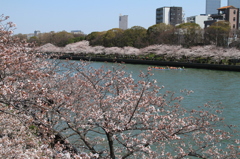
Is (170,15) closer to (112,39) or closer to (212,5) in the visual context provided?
(112,39)

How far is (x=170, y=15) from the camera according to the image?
70000 mm

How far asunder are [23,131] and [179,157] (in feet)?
8.88

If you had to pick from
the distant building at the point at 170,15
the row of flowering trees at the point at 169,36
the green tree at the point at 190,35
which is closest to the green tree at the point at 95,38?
the row of flowering trees at the point at 169,36

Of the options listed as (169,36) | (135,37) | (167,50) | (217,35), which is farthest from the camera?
(135,37)

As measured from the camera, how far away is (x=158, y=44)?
4066 cm

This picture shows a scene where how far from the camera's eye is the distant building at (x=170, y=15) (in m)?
69.4

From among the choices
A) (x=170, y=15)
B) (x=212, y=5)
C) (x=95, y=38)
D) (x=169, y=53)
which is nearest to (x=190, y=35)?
(x=169, y=53)

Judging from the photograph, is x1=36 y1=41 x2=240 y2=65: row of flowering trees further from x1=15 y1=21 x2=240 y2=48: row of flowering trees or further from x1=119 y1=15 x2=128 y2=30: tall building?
x1=119 y1=15 x2=128 y2=30: tall building

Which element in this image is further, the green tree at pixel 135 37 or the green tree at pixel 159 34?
the green tree at pixel 135 37

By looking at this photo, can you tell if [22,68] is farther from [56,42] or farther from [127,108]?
[56,42]

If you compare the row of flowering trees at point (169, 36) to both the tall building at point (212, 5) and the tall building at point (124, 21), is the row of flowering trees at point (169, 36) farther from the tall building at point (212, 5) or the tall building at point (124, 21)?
the tall building at point (212, 5)

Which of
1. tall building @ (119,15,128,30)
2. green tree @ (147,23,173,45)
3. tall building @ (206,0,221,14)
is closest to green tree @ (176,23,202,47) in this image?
green tree @ (147,23,173,45)

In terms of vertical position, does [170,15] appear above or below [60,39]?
above

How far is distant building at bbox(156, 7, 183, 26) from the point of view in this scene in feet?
228
